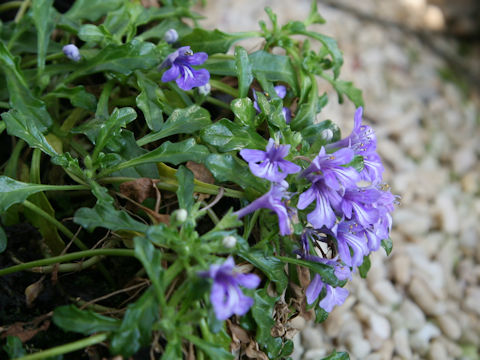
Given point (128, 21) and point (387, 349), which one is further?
point (387, 349)

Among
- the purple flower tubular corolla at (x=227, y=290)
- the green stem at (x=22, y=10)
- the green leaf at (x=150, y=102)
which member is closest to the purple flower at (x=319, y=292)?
the purple flower tubular corolla at (x=227, y=290)

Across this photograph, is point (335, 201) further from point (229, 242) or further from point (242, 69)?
point (242, 69)

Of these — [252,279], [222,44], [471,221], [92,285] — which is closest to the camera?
[252,279]

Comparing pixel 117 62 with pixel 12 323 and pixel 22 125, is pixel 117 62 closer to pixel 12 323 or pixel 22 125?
pixel 22 125

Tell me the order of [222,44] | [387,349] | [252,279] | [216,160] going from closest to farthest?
[252,279] → [216,160] → [222,44] → [387,349]

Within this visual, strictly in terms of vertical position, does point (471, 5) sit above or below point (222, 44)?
below

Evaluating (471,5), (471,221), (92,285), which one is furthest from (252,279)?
(471,5)

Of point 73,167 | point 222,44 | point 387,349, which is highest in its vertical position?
point 222,44
